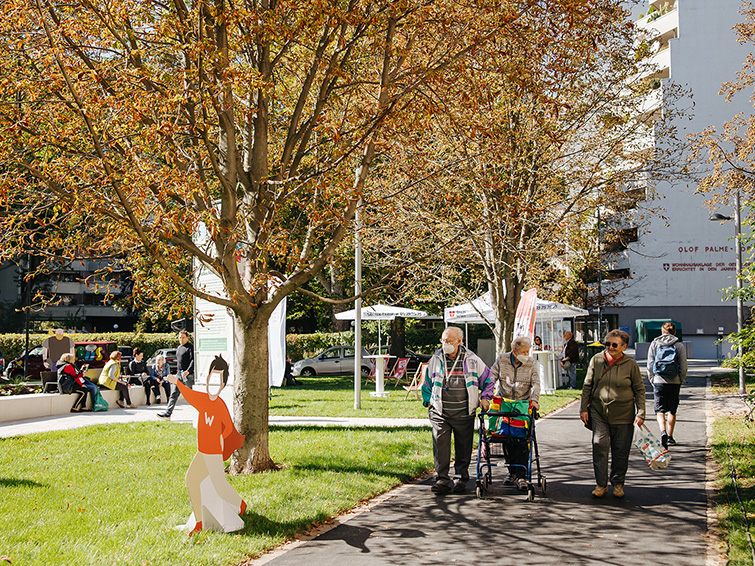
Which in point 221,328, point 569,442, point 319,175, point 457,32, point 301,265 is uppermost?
point 457,32

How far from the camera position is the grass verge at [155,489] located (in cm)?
588

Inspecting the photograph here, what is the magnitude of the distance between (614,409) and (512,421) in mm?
1128

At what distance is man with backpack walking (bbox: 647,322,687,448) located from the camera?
10594 mm

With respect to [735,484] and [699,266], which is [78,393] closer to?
[735,484]

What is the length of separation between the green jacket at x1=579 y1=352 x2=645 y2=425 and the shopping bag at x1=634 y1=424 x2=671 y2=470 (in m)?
0.23

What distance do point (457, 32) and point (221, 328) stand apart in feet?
18.1

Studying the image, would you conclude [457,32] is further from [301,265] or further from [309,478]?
[309,478]

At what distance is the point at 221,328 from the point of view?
11.1m

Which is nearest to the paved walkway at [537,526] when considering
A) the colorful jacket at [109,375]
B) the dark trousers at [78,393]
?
the dark trousers at [78,393]

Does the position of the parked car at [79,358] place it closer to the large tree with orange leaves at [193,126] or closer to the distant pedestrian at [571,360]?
the distant pedestrian at [571,360]

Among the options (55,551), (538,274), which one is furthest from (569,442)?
(538,274)

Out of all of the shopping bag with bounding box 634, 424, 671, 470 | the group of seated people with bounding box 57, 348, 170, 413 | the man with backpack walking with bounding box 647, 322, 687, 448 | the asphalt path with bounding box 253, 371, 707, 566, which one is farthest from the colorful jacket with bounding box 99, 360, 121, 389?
the shopping bag with bounding box 634, 424, 671, 470

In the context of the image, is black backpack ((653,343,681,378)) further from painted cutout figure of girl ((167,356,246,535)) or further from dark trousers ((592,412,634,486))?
painted cutout figure of girl ((167,356,246,535))

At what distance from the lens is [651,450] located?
26.3 feet
